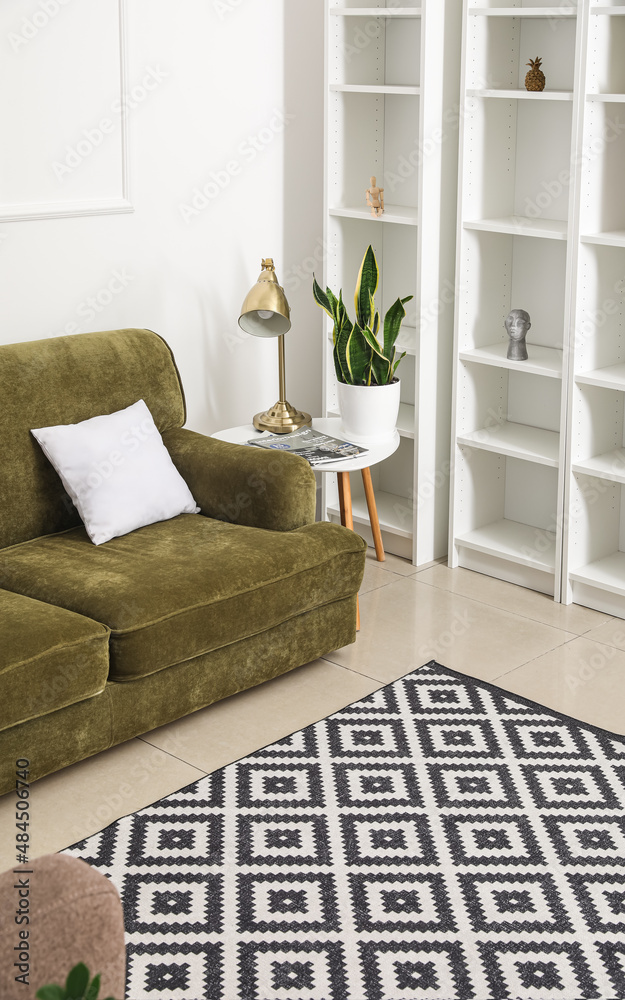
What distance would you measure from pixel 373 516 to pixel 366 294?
0.79m

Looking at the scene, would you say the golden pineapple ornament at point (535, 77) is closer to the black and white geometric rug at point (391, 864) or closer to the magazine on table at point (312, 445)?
the magazine on table at point (312, 445)

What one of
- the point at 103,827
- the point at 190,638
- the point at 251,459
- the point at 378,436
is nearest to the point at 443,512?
the point at 378,436

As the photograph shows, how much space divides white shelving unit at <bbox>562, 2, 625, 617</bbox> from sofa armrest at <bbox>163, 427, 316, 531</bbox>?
0.92 meters

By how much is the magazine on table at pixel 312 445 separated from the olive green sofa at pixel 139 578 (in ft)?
0.63

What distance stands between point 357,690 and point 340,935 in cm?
102

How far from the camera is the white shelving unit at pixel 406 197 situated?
3674mm

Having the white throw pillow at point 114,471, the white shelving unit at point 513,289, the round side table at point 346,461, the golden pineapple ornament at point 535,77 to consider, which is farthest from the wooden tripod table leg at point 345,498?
the golden pineapple ornament at point 535,77

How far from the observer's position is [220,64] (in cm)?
379

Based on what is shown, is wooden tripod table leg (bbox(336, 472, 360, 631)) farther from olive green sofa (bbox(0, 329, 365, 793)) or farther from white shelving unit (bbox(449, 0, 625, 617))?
white shelving unit (bbox(449, 0, 625, 617))

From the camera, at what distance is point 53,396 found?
3.23 metres

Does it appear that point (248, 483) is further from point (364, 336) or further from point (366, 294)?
point (366, 294)

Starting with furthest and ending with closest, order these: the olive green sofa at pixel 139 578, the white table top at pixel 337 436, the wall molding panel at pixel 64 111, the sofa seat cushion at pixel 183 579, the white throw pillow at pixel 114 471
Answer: the white table top at pixel 337 436 → the wall molding panel at pixel 64 111 → the white throw pillow at pixel 114 471 → the sofa seat cushion at pixel 183 579 → the olive green sofa at pixel 139 578

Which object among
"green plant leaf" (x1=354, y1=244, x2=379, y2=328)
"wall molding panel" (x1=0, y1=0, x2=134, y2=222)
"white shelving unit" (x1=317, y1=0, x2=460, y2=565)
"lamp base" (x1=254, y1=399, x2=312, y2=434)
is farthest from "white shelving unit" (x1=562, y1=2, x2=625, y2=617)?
"wall molding panel" (x1=0, y1=0, x2=134, y2=222)

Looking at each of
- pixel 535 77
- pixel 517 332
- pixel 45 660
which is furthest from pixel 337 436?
pixel 45 660
